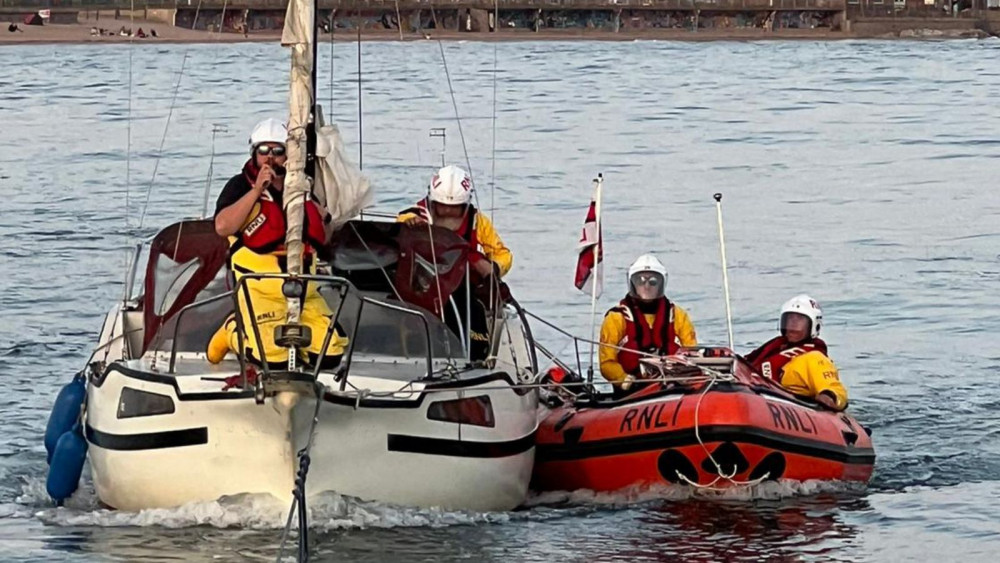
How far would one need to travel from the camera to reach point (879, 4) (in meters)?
105

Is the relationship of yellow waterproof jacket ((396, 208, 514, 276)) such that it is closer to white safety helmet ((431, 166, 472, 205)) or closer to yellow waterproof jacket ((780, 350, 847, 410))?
white safety helmet ((431, 166, 472, 205))

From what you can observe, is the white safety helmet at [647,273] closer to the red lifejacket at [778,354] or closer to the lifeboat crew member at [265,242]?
the red lifejacket at [778,354]

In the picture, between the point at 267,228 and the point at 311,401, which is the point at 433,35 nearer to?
the point at 267,228

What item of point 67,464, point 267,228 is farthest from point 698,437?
point 67,464

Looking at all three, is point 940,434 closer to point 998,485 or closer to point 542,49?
point 998,485

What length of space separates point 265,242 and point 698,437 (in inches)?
123

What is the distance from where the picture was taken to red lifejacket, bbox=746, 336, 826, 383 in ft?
52.6

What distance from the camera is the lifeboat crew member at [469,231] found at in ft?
49.1

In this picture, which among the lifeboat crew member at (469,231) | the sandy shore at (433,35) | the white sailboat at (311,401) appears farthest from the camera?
the sandy shore at (433,35)

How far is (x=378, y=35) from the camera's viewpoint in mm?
96375

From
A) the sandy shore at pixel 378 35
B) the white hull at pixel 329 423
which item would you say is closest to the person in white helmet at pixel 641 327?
the white hull at pixel 329 423

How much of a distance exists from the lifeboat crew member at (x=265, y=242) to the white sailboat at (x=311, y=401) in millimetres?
159

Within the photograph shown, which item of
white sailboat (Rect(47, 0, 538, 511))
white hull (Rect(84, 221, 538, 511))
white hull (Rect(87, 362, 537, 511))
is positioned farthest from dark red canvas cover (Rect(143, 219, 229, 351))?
white hull (Rect(87, 362, 537, 511))

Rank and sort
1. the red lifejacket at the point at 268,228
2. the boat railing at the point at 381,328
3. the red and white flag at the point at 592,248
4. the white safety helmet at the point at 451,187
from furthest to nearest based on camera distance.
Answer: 1. the red and white flag at the point at 592,248
2. the white safety helmet at the point at 451,187
3. the boat railing at the point at 381,328
4. the red lifejacket at the point at 268,228
